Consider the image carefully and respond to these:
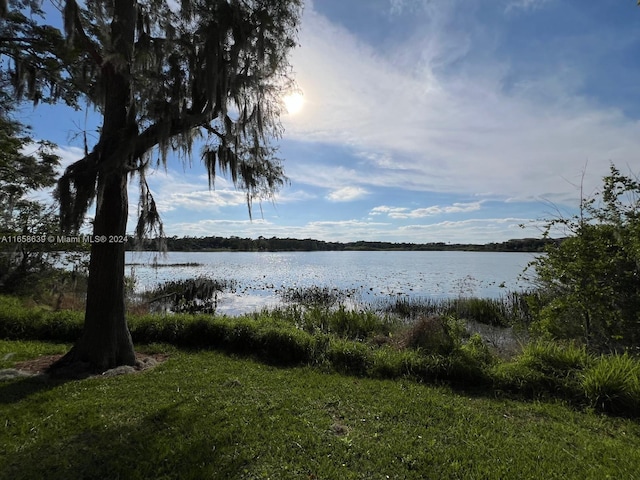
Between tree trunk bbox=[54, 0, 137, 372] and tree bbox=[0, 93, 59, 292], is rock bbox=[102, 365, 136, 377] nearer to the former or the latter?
tree trunk bbox=[54, 0, 137, 372]

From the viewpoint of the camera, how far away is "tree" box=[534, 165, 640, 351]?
5.59 m

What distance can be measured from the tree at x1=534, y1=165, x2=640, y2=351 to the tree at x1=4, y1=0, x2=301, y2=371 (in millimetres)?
6140

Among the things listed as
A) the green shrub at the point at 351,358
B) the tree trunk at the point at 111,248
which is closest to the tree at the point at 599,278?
the green shrub at the point at 351,358

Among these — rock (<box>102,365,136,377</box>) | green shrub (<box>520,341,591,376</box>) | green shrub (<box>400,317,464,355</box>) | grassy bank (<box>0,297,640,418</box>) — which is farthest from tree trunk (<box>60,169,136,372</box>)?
green shrub (<box>520,341,591,376</box>)

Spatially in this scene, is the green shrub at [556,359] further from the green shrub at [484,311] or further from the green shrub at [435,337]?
the green shrub at [484,311]

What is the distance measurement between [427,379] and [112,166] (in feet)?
19.2

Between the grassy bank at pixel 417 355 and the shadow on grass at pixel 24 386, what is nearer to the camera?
the shadow on grass at pixel 24 386

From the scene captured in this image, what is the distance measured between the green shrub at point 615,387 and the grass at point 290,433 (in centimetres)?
36

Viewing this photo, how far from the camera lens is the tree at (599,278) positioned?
5590 millimetres

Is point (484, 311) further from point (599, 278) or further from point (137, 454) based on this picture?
point (137, 454)

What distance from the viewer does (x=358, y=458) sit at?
314 cm

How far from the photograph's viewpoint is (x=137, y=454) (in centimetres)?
309

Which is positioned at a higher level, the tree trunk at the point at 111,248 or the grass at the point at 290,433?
the tree trunk at the point at 111,248

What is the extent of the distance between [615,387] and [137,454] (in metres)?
5.71
